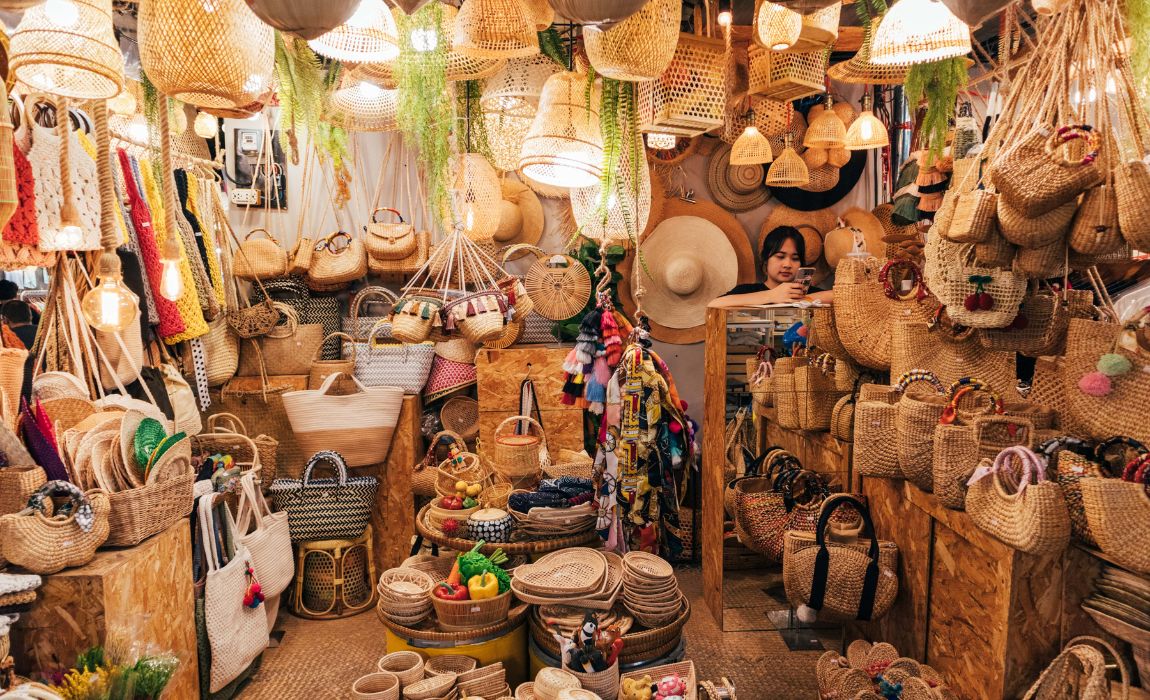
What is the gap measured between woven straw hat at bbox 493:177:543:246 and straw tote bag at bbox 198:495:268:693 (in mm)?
2723

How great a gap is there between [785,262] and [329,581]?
3390mm

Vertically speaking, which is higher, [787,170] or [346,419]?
[787,170]

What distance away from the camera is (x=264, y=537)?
3.58m

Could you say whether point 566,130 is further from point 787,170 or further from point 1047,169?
point 787,170

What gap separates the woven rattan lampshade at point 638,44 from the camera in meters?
1.86

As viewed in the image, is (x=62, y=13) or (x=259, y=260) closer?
(x=62, y=13)

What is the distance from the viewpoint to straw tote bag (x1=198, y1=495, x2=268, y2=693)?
3.09 metres

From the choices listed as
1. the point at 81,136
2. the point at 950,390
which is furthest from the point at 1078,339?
the point at 81,136

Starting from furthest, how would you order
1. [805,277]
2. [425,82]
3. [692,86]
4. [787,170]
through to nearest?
[787,170], [805,277], [425,82], [692,86]

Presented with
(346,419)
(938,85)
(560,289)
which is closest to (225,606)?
(346,419)

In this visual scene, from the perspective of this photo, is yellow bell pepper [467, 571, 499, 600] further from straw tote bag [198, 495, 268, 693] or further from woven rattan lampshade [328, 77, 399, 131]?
woven rattan lampshade [328, 77, 399, 131]

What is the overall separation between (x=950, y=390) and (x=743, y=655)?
5.40 ft

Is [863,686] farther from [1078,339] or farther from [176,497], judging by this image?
[176,497]

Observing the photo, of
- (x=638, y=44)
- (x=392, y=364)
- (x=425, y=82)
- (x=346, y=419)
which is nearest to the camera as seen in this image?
(x=638, y=44)
